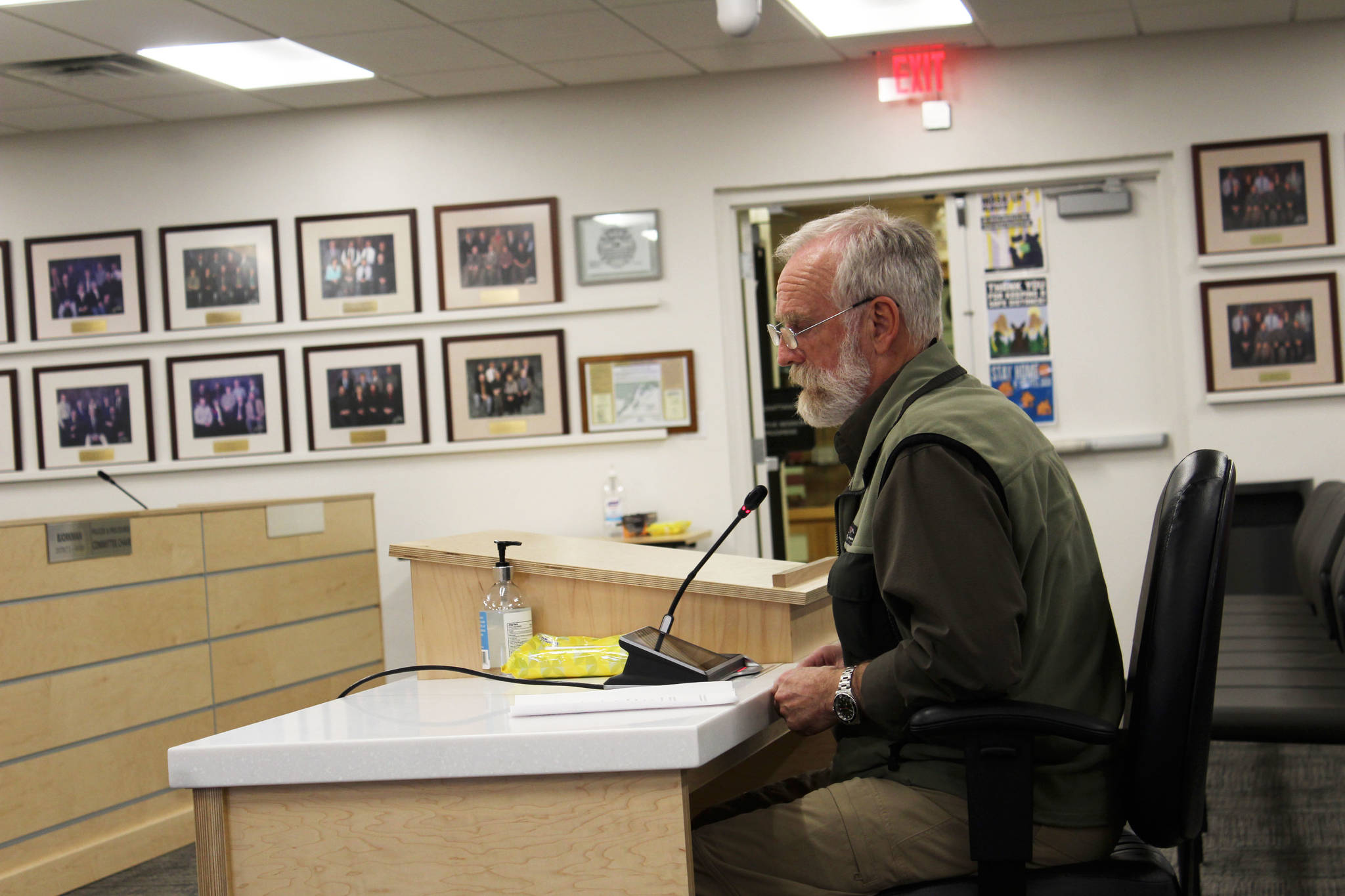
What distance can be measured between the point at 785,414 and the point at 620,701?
13.1 feet

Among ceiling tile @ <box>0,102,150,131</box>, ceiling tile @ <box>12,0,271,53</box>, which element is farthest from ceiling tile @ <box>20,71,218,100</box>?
ceiling tile @ <box>12,0,271,53</box>

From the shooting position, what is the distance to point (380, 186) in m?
5.39

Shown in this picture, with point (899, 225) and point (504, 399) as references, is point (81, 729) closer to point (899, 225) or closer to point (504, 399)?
point (504, 399)

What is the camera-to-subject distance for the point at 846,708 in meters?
1.55

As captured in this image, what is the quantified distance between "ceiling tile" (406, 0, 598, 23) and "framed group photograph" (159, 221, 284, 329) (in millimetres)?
1737

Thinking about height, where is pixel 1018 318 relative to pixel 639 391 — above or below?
above

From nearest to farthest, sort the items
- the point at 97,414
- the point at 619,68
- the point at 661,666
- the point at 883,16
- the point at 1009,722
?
the point at 1009,722 < the point at 661,666 < the point at 883,16 < the point at 619,68 < the point at 97,414

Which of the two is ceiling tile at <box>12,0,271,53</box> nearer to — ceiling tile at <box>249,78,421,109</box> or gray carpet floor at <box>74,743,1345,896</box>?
ceiling tile at <box>249,78,421,109</box>

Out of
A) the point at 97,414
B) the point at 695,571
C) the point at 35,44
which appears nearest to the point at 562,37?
the point at 35,44

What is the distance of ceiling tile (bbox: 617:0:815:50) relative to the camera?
13.8 ft

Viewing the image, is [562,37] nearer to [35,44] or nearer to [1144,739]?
[35,44]

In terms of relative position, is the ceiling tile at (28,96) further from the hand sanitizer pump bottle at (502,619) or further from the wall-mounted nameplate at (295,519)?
the hand sanitizer pump bottle at (502,619)

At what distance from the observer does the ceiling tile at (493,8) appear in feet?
13.3

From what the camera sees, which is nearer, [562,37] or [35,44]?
[35,44]
